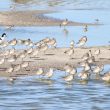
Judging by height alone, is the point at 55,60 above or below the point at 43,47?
below

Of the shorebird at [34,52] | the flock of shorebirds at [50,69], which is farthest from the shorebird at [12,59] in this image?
the shorebird at [34,52]

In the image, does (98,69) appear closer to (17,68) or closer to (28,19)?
(17,68)

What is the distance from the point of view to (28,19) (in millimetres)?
39375

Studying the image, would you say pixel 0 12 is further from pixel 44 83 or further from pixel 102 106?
pixel 102 106

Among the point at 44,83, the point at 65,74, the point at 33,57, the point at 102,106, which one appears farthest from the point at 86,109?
the point at 33,57

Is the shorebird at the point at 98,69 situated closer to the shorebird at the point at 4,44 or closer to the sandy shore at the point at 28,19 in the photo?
the shorebird at the point at 4,44

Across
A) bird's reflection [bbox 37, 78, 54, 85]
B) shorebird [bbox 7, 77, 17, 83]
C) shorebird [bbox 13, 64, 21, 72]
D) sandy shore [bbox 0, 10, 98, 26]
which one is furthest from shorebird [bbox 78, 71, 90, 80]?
sandy shore [bbox 0, 10, 98, 26]

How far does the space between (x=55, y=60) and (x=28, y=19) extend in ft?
49.3

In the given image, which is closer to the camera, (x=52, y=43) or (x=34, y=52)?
(x=34, y=52)

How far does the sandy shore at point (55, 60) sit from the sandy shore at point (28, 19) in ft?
30.7

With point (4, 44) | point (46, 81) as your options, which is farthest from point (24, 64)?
point (4, 44)

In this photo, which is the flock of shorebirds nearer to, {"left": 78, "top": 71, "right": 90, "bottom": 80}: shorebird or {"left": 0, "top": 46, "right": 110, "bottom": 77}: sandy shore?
{"left": 78, "top": 71, "right": 90, "bottom": 80}: shorebird

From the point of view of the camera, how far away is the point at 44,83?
67.1 feet

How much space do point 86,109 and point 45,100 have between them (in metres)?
1.35
